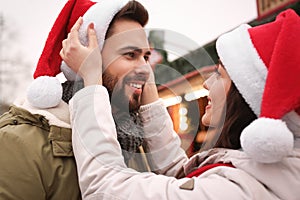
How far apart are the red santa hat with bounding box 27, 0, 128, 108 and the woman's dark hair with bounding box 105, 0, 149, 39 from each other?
23 mm

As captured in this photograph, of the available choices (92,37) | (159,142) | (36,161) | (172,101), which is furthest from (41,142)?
(172,101)

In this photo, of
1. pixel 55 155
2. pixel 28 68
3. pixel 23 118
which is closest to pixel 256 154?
pixel 55 155

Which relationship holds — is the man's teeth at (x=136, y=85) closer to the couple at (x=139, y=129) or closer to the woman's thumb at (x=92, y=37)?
the couple at (x=139, y=129)

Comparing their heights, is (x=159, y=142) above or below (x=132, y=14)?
below

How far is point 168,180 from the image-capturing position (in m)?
0.98

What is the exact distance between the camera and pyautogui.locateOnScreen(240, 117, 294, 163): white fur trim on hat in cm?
88

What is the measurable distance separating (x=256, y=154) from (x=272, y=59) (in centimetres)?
21

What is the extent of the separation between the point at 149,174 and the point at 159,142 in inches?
14.4

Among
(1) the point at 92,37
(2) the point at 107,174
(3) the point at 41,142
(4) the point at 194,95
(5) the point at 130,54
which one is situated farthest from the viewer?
(4) the point at 194,95

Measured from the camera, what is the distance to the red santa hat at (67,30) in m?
1.26

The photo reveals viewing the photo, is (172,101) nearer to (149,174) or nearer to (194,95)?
(194,95)

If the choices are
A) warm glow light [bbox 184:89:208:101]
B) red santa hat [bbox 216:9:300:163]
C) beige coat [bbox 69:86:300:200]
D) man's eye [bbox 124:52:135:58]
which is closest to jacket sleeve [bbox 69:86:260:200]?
beige coat [bbox 69:86:300:200]

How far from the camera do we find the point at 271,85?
897 millimetres

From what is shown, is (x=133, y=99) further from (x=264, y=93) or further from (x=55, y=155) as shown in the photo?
(x=264, y=93)
